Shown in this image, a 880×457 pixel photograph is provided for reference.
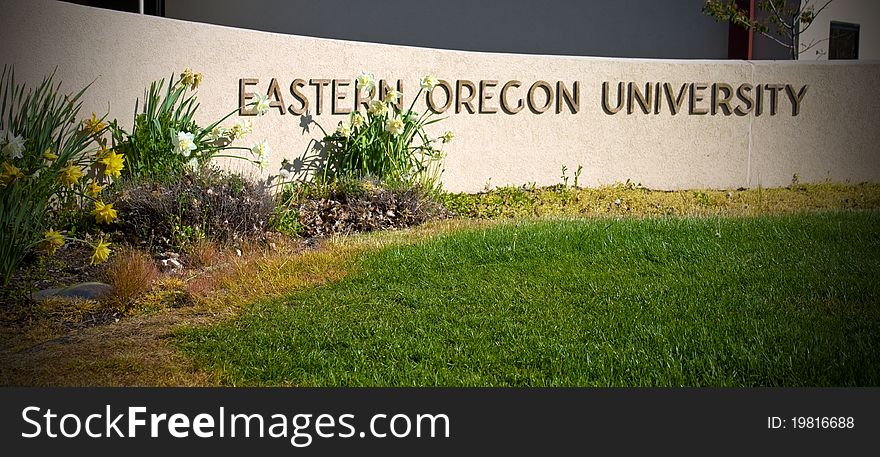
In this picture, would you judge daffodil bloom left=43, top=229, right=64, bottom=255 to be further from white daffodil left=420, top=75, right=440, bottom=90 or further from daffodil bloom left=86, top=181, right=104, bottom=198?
white daffodil left=420, top=75, right=440, bottom=90

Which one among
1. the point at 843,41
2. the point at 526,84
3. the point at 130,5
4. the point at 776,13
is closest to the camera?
the point at 526,84

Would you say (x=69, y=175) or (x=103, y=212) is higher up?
(x=69, y=175)

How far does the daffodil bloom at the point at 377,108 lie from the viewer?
8383mm

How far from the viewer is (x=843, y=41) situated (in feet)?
45.3

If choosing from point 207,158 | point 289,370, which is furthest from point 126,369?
point 207,158

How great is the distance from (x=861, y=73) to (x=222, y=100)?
6986 millimetres

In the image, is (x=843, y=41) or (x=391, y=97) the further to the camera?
(x=843, y=41)

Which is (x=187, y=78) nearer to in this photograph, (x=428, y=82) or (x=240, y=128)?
(x=240, y=128)

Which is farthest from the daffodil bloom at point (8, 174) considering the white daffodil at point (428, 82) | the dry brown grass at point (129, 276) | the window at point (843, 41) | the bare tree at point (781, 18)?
the window at point (843, 41)

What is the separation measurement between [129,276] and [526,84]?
5.02 metres

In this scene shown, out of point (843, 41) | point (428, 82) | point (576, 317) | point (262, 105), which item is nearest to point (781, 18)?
point (843, 41)

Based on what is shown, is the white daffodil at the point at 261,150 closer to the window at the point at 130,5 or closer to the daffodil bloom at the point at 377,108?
the daffodil bloom at the point at 377,108

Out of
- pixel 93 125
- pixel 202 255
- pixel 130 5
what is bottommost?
pixel 202 255

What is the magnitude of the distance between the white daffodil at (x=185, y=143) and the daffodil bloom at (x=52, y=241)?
1315 mm
